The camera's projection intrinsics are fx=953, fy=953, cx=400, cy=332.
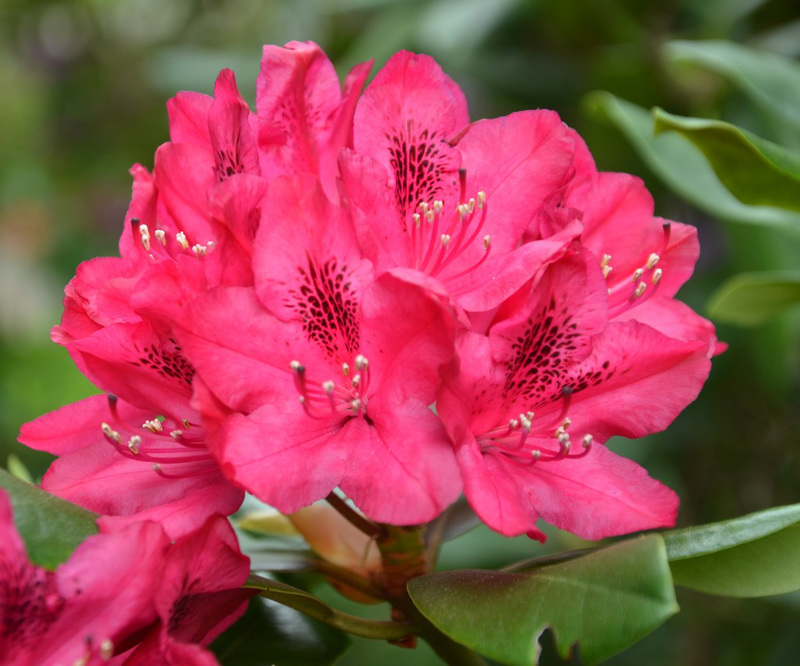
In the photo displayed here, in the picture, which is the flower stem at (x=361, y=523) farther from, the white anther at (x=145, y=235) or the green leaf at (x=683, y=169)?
the green leaf at (x=683, y=169)

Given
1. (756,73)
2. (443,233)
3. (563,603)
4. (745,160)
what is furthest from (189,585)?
(756,73)

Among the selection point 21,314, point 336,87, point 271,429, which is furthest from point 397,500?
point 21,314

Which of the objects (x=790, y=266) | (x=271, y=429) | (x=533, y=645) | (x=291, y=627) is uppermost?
(x=271, y=429)

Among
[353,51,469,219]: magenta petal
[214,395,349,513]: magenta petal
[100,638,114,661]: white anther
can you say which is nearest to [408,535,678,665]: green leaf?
[214,395,349,513]: magenta petal

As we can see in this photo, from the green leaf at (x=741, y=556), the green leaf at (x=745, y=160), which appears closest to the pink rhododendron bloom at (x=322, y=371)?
the green leaf at (x=741, y=556)

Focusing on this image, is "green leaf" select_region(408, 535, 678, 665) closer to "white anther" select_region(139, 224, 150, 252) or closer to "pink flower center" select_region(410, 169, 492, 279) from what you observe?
"pink flower center" select_region(410, 169, 492, 279)

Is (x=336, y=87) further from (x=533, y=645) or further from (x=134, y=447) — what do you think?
(x=533, y=645)
